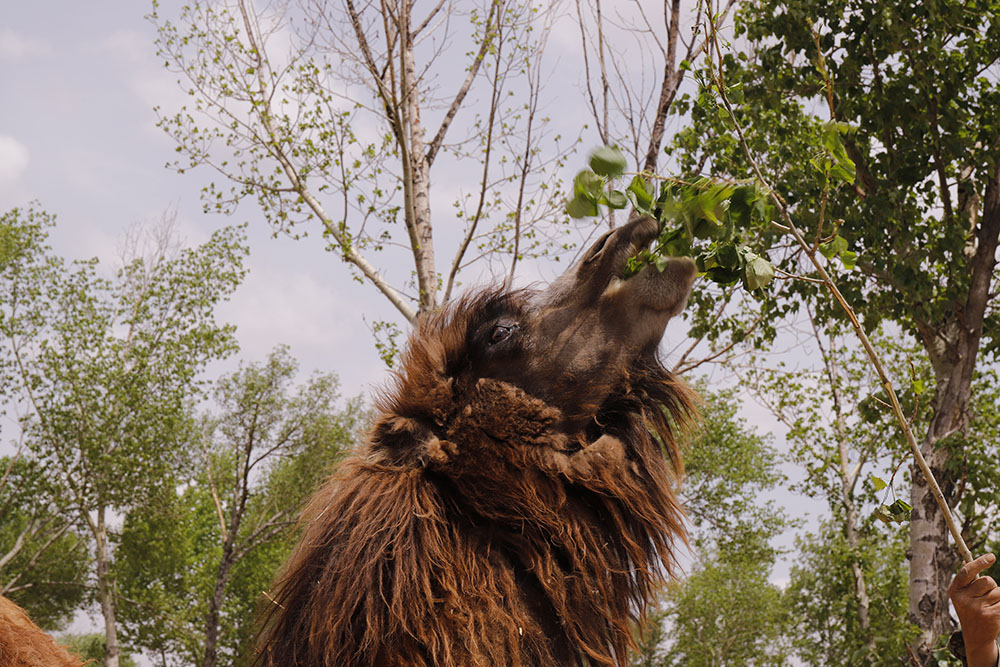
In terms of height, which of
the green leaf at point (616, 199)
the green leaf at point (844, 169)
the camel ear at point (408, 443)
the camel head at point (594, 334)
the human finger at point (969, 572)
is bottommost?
the human finger at point (969, 572)

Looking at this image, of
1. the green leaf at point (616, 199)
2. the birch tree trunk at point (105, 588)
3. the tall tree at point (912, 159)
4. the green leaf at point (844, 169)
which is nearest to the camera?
the green leaf at point (616, 199)

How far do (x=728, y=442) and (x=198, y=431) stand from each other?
43.3 ft

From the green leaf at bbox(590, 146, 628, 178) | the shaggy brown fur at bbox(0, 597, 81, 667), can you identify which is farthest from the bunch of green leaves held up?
the shaggy brown fur at bbox(0, 597, 81, 667)

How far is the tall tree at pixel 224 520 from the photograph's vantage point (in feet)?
68.8

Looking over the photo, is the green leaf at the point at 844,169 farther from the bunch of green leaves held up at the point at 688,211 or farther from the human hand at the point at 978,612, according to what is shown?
the human hand at the point at 978,612

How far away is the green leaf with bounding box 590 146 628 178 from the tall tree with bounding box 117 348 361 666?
1750 cm

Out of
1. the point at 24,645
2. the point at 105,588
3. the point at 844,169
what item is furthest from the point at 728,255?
the point at 105,588

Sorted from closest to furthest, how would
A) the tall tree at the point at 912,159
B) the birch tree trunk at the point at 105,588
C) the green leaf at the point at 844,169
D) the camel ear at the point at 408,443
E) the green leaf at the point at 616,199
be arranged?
1. the camel ear at the point at 408,443
2. the green leaf at the point at 616,199
3. the green leaf at the point at 844,169
4. the tall tree at the point at 912,159
5. the birch tree trunk at the point at 105,588

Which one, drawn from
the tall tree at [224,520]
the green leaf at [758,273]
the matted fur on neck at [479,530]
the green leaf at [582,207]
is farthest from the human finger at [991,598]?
the tall tree at [224,520]

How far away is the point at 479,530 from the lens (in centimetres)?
213

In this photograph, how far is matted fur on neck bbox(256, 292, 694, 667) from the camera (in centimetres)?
194

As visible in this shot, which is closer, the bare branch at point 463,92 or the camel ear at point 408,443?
the camel ear at point 408,443

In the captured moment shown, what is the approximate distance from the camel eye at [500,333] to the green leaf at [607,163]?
0.52 m

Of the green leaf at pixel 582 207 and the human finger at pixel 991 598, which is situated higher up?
the green leaf at pixel 582 207
